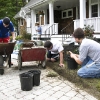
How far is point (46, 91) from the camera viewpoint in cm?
400

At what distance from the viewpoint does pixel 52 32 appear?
48.0 ft

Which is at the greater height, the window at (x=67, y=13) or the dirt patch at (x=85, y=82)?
the window at (x=67, y=13)

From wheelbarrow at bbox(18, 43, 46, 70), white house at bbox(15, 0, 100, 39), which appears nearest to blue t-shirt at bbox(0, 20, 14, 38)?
wheelbarrow at bbox(18, 43, 46, 70)

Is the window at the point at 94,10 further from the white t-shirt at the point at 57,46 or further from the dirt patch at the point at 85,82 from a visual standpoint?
the dirt patch at the point at 85,82

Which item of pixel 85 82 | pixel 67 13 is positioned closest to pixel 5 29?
pixel 85 82

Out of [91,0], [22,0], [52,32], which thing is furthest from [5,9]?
[91,0]

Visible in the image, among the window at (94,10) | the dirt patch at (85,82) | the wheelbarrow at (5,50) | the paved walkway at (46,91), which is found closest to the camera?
the paved walkway at (46,91)

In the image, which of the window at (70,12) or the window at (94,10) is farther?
the window at (70,12)

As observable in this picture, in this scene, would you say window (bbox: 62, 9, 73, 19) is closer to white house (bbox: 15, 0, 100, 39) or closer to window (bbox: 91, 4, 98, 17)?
white house (bbox: 15, 0, 100, 39)

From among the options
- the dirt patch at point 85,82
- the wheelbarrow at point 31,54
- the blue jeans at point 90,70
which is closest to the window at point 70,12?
the wheelbarrow at point 31,54

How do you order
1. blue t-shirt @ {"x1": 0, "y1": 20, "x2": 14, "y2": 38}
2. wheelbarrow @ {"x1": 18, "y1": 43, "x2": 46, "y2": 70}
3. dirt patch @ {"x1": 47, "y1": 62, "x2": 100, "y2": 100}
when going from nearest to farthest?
1. dirt patch @ {"x1": 47, "y1": 62, "x2": 100, "y2": 100}
2. wheelbarrow @ {"x1": 18, "y1": 43, "x2": 46, "y2": 70}
3. blue t-shirt @ {"x1": 0, "y1": 20, "x2": 14, "y2": 38}

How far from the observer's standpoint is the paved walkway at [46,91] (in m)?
3.66

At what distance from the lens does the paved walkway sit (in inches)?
144

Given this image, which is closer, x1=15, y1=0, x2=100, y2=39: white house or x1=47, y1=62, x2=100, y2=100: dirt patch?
x1=47, y1=62, x2=100, y2=100: dirt patch
